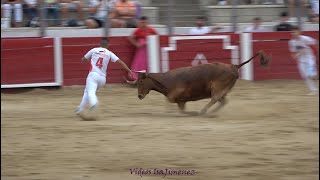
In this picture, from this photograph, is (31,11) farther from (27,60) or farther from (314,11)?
(314,11)

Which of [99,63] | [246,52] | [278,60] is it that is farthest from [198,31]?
[99,63]

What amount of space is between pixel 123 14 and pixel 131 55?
3.15 ft

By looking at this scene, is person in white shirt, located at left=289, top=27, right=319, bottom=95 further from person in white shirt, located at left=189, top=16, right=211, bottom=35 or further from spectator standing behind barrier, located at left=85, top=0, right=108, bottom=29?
spectator standing behind barrier, located at left=85, top=0, right=108, bottom=29

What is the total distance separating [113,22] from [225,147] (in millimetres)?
7306

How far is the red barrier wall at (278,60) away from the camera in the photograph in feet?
50.0

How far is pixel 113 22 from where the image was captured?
14.5 meters

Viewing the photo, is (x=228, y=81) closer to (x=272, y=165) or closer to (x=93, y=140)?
(x=93, y=140)

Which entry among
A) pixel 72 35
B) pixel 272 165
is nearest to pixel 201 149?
pixel 272 165

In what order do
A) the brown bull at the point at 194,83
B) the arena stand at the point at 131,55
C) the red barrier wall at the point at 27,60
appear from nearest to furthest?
the brown bull at the point at 194,83 → the red barrier wall at the point at 27,60 → the arena stand at the point at 131,55

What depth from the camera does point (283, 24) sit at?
15.6 m

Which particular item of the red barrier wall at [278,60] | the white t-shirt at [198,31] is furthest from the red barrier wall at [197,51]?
the red barrier wall at [278,60]

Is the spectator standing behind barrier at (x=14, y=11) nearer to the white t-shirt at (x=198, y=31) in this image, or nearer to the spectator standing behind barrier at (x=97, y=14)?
the spectator standing behind barrier at (x=97, y=14)

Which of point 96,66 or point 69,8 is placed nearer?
point 96,66

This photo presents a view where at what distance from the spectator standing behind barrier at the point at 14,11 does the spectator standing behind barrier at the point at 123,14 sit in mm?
1913
